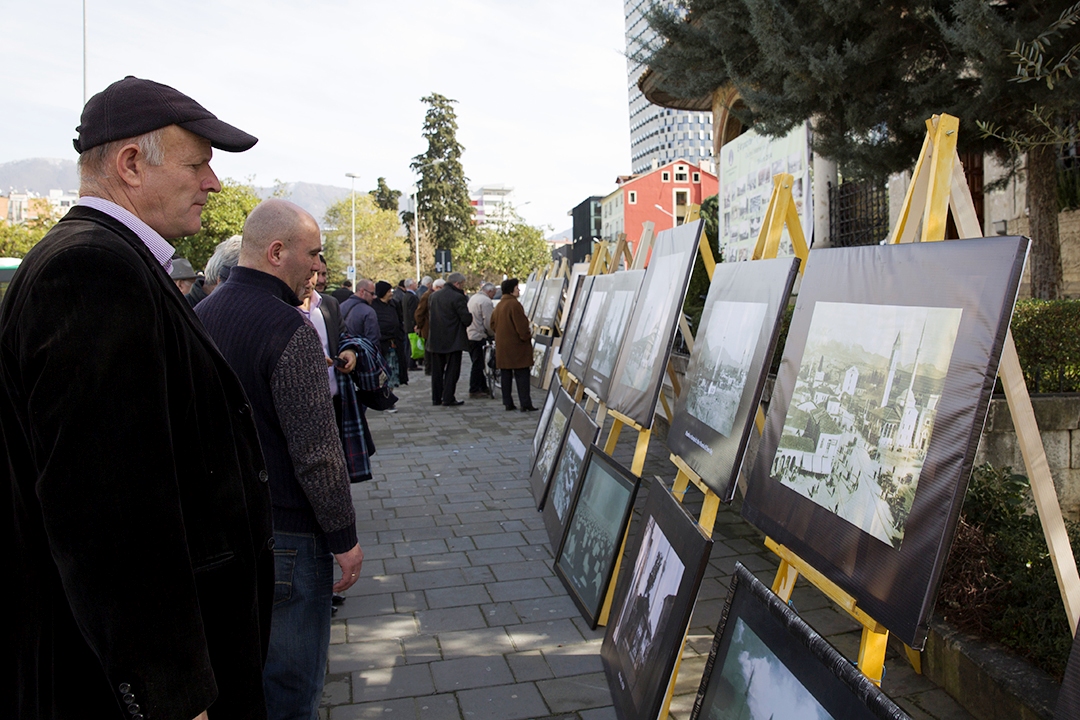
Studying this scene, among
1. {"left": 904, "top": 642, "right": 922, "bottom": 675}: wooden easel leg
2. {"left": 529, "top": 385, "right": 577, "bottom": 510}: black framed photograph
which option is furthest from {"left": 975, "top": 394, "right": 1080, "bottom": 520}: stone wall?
{"left": 529, "top": 385, "right": 577, "bottom": 510}: black framed photograph

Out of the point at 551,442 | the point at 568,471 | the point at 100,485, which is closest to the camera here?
the point at 100,485

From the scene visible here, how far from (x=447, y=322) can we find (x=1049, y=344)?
326 inches

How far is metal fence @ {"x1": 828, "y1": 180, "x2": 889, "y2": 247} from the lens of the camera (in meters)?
11.0

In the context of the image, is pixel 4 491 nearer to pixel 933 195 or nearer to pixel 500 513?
pixel 933 195

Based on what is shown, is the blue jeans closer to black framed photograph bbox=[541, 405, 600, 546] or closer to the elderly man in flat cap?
the elderly man in flat cap

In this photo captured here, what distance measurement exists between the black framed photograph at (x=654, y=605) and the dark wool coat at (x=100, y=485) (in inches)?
60.8

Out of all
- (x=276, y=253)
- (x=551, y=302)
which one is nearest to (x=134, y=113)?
(x=276, y=253)

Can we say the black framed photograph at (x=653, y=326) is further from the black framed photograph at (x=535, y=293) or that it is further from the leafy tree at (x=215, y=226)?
the leafy tree at (x=215, y=226)

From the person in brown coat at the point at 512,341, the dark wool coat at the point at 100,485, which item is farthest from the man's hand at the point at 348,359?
the person in brown coat at the point at 512,341

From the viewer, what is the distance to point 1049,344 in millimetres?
5121

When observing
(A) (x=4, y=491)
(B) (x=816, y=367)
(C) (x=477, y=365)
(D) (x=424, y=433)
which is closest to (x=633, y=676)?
(B) (x=816, y=367)

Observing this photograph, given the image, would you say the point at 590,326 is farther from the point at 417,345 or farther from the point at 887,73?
the point at 417,345

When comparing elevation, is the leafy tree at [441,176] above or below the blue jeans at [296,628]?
above

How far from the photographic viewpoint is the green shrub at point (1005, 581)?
287 centimetres
